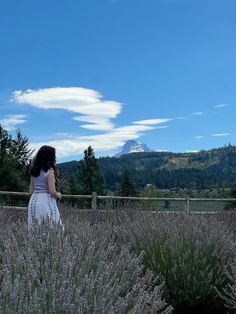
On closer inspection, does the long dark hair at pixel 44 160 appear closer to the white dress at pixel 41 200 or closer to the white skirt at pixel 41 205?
the white dress at pixel 41 200

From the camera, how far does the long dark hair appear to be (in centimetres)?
593

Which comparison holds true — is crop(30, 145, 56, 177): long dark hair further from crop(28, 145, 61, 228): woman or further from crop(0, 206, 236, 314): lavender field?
crop(0, 206, 236, 314): lavender field

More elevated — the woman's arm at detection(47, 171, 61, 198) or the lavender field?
the woman's arm at detection(47, 171, 61, 198)

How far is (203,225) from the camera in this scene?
5453 millimetres

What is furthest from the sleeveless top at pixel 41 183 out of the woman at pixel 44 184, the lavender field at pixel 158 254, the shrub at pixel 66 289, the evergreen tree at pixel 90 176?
the evergreen tree at pixel 90 176

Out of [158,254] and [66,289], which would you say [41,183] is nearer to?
[158,254]

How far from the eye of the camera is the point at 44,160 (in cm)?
593

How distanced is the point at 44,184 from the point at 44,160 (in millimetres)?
314

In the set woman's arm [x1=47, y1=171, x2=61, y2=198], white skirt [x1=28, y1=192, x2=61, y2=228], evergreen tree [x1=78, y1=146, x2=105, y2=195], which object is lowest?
white skirt [x1=28, y1=192, x2=61, y2=228]

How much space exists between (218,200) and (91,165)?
54.3m

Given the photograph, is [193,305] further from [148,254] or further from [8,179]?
[8,179]

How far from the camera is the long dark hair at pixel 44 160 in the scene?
5.93 meters

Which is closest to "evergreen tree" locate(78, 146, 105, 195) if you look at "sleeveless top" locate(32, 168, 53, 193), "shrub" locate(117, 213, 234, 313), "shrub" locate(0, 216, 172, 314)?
"sleeveless top" locate(32, 168, 53, 193)

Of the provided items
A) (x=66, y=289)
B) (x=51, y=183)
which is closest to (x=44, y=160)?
(x=51, y=183)
